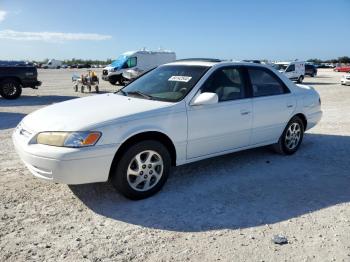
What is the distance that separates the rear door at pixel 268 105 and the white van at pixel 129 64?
19.5 m

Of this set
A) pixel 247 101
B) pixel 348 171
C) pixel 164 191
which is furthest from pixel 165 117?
pixel 348 171

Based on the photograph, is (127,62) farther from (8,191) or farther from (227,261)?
(227,261)

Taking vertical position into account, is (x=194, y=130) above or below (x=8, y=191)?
above

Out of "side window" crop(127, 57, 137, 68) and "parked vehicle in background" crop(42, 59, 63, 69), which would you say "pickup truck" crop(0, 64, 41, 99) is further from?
"parked vehicle in background" crop(42, 59, 63, 69)

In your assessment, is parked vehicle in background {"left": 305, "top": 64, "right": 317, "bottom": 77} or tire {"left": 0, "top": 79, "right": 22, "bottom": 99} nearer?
tire {"left": 0, "top": 79, "right": 22, "bottom": 99}

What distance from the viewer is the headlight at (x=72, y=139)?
396cm

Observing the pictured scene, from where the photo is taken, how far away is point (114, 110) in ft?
14.6

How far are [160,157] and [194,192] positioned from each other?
63cm

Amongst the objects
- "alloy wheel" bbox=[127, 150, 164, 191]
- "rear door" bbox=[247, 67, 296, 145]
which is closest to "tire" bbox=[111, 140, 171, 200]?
"alloy wheel" bbox=[127, 150, 164, 191]

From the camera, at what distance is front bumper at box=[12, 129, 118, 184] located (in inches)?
154

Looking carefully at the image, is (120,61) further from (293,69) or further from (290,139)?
(290,139)

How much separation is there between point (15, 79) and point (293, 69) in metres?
19.0

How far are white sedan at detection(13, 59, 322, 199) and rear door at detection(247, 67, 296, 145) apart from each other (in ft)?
0.05

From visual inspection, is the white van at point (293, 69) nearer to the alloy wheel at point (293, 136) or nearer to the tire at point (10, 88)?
the tire at point (10, 88)
